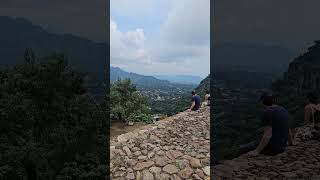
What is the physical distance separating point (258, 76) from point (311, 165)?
15.2 metres

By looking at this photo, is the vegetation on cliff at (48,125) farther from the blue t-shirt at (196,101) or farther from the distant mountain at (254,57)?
the distant mountain at (254,57)

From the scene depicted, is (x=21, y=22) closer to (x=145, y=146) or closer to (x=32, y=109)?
(x=32, y=109)

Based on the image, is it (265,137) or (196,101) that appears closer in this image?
(265,137)

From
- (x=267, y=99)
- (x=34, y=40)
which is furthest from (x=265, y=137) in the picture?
(x=34, y=40)

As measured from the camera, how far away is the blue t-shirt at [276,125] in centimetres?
711

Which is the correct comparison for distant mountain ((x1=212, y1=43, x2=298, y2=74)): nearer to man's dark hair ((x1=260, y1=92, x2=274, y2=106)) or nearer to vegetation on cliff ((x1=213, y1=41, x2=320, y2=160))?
vegetation on cliff ((x1=213, y1=41, x2=320, y2=160))

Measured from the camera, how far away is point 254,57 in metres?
28.8

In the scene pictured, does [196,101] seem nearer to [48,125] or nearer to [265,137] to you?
[48,125]

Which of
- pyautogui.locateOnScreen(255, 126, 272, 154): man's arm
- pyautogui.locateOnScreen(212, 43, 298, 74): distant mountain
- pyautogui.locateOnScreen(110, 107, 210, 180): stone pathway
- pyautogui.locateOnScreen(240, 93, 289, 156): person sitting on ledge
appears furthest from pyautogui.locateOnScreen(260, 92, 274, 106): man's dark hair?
pyautogui.locateOnScreen(212, 43, 298, 74): distant mountain

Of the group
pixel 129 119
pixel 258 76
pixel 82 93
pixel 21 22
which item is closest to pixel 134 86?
pixel 129 119

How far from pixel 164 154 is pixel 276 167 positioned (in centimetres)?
322

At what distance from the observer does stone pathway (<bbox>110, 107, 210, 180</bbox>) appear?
28.2 feet

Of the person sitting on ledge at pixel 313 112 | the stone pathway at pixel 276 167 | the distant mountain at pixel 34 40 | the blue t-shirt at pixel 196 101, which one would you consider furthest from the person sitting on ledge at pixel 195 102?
the distant mountain at pixel 34 40

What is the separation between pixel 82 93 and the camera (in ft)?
77.5
